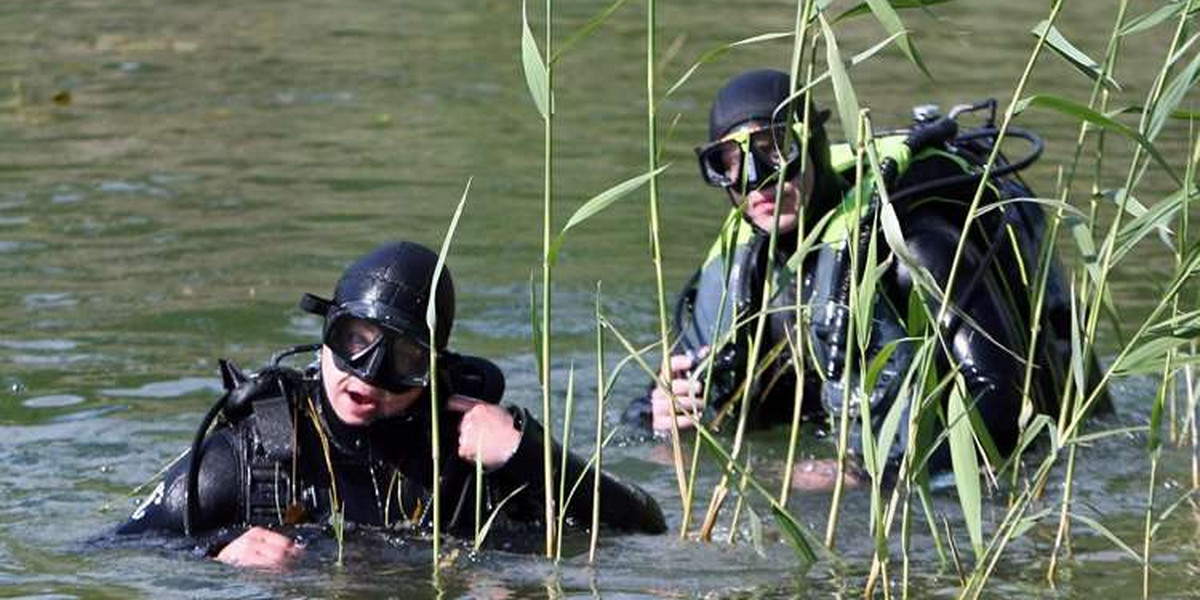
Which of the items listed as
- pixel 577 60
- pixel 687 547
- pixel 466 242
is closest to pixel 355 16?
pixel 577 60

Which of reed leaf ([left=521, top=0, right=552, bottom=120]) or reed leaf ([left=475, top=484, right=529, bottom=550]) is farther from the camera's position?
reed leaf ([left=475, top=484, right=529, bottom=550])

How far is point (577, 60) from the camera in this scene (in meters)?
13.0

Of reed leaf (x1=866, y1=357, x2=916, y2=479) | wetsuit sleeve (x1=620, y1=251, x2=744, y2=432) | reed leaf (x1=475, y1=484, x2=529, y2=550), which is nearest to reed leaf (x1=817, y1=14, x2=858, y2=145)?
reed leaf (x1=866, y1=357, x2=916, y2=479)

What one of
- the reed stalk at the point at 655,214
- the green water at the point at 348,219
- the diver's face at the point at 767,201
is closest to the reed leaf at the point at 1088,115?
the reed stalk at the point at 655,214

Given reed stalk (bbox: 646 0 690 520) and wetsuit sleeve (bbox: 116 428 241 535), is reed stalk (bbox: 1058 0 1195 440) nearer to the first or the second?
reed stalk (bbox: 646 0 690 520)

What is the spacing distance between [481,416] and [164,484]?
746 mm

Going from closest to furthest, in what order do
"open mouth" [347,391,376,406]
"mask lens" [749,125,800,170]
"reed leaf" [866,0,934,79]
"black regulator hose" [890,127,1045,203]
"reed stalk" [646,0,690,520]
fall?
"reed leaf" [866,0,934,79], "reed stalk" [646,0,690,520], "open mouth" [347,391,376,406], "black regulator hose" [890,127,1045,203], "mask lens" [749,125,800,170]

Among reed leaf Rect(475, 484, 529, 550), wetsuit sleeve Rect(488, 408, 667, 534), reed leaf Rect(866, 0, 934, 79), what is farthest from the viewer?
wetsuit sleeve Rect(488, 408, 667, 534)

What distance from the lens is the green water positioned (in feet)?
17.3

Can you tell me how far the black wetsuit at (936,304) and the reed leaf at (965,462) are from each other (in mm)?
1331

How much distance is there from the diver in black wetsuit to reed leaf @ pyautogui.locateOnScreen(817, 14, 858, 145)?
1111 mm

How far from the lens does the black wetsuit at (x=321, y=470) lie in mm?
5012

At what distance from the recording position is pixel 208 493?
499cm

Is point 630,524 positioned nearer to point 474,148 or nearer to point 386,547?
point 386,547
